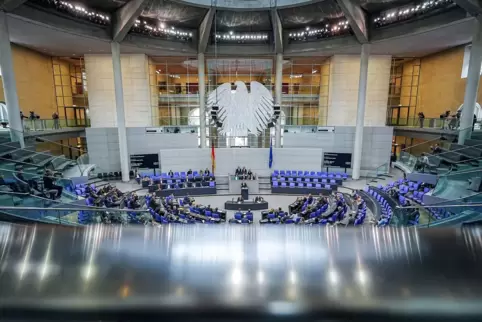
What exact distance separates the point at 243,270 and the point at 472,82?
1610 centimetres

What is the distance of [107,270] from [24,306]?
694mm

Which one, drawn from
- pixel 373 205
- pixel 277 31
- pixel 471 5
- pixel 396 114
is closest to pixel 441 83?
pixel 396 114

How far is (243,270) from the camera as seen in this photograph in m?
2.75

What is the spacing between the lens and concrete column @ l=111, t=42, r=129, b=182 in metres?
16.6

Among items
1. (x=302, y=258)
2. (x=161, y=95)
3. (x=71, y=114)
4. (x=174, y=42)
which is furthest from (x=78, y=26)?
(x=302, y=258)

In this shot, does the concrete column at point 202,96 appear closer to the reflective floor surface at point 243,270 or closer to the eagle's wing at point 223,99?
the eagle's wing at point 223,99

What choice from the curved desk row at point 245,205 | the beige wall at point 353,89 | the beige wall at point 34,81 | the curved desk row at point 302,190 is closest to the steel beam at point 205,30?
the beige wall at point 353,89

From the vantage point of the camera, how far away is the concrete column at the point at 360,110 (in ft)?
56.3

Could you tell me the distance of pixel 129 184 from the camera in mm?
17984

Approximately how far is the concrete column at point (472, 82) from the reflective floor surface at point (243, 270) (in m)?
12.6

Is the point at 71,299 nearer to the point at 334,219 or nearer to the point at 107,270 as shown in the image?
the point at 107,270

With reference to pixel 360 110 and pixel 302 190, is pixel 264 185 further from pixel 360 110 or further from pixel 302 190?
pixel 360 110

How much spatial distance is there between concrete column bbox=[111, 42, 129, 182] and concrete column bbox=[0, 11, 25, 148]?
18.4ft

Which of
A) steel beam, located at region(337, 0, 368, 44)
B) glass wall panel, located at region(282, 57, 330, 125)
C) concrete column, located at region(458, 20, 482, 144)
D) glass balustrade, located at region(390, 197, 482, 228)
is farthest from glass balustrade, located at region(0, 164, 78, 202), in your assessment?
concrete column, located at region(458, 20, 482, 144)
